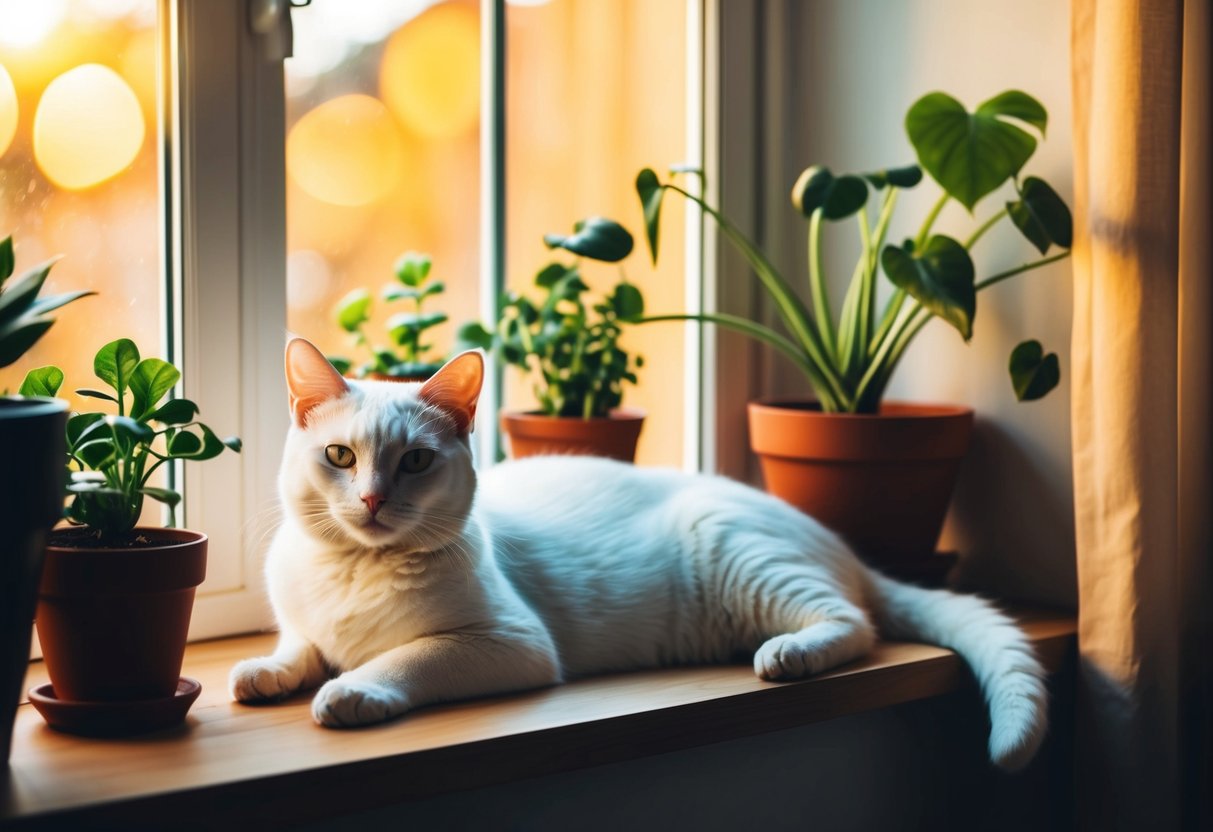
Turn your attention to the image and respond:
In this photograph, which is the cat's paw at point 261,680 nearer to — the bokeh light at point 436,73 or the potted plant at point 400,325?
the potted plant at point 400,325

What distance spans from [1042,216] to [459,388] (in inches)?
32.7

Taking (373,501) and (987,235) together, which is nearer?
(373,501)

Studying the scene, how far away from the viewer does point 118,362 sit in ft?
3.57

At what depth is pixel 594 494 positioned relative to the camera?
4.87ft

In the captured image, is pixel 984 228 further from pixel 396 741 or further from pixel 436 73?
pixel 396 741

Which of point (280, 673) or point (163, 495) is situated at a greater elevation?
point (163, 495)

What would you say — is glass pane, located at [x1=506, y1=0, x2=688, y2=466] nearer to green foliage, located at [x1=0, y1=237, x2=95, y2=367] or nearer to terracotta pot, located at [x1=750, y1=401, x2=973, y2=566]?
terracotta pot, located at [x1=750, y1=401, x2=973, y2=566]

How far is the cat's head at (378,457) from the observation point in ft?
3.71

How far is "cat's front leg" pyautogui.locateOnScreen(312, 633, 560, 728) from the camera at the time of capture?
3.49 feet

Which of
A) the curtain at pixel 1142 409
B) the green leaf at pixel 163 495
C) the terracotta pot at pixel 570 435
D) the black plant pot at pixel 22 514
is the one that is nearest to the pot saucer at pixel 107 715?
the black plant pot at pixel 22 514

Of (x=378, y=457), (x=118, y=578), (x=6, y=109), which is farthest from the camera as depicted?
(x=6, y=109)

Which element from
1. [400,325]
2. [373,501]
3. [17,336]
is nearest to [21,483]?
[17,336]

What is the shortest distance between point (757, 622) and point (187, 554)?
0.71 meters

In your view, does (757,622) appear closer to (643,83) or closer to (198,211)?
(198,211)
